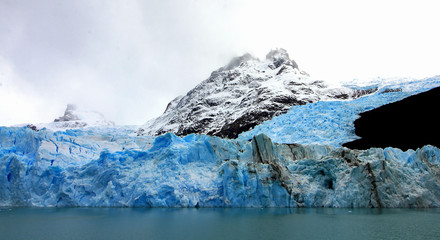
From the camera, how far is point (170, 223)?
14.2 metres

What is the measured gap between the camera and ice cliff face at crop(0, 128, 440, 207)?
19.2 metres

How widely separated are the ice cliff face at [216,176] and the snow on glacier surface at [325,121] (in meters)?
11.5

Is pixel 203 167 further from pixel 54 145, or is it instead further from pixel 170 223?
pixel 54 145

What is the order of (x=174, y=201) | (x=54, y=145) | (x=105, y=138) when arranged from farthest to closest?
1. (x=105, y=138)
2. (x=54, y=145)
3. (x=174, y=201)

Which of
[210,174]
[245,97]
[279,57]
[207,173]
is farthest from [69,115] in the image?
[210,174]

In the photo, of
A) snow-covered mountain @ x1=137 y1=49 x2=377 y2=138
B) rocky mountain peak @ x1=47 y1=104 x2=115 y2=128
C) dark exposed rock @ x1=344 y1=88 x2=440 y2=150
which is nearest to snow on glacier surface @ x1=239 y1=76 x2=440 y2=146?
dark exposed rock @ x1=344 y1=88 x2=440 y2=150

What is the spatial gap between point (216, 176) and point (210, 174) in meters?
0.73

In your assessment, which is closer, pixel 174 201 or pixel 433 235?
pixel 433 235

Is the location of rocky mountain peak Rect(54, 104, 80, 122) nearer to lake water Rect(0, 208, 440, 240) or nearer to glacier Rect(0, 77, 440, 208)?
glacier Rect(0, 77, 440, 208)

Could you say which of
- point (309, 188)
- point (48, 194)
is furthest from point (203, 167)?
point (48, 194)

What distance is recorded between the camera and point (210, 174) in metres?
23.5

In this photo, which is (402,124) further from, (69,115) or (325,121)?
(69,115)

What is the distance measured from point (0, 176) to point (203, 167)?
1599 cm

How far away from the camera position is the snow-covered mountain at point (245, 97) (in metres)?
74.7
